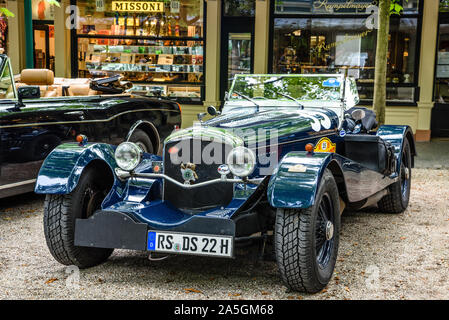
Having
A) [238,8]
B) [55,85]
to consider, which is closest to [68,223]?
[55,85]

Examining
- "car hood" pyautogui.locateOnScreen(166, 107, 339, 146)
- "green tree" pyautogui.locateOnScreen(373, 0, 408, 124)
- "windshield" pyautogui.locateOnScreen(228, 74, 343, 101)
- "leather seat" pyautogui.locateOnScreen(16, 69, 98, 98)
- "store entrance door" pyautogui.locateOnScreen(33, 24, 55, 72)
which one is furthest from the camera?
"store entrance door" pyautogui.locateOnScreen(33, 24, 55, 72)

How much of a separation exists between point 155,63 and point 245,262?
30.1 feet

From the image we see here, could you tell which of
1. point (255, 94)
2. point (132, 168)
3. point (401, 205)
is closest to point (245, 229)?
point (132, 168)

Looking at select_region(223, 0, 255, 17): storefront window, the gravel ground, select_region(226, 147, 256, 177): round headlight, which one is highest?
select_region(223, 0, 255, 17): storefront window

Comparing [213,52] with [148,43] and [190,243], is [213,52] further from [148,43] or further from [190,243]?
[190,243]

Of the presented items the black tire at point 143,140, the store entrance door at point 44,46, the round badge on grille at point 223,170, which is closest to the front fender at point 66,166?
the round badge on grille at point 223,170

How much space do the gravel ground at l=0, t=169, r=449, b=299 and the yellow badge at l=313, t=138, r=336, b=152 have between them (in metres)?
0.85

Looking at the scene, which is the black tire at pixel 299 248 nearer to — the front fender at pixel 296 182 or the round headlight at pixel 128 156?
the front fender at pixel 296 182

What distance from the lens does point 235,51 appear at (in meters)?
12.6

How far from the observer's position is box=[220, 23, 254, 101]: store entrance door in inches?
493

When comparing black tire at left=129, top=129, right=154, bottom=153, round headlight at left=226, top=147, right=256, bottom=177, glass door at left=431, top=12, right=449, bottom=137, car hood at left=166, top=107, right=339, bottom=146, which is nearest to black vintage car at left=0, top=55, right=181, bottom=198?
black tire at left=129, top=129, right=154, bottom=153

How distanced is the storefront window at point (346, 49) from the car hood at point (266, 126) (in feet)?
22.7

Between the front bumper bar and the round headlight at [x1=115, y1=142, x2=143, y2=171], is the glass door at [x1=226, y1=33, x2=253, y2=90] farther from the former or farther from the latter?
the front bumper bar
